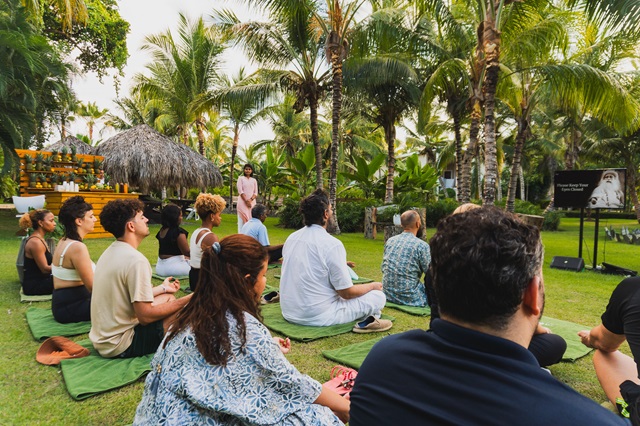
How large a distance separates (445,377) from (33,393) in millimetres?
3336

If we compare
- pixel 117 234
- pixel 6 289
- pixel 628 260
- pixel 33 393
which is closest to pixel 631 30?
pixel 628 260

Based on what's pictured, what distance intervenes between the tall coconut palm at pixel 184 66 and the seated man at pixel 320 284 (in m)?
15.8

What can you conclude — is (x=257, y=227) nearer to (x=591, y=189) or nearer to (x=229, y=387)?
(x=229, y=387)

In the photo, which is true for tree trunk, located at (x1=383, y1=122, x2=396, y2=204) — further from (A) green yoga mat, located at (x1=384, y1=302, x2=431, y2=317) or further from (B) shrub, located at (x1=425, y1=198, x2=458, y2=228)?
(A) green yoga mat, located at (x1=384, y1=302, x2=431, y2=317)

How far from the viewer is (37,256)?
216 inches

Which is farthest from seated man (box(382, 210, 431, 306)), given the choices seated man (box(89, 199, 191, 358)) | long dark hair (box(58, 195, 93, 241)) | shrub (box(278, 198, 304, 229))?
shrub (box(278, 198, 304, 229))

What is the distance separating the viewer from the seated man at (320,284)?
441 centimetres

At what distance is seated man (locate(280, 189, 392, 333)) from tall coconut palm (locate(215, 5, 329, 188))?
9894 mm

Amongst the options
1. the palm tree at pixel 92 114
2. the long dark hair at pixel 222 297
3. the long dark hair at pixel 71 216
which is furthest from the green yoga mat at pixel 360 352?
the palm tree at pixel 92 114

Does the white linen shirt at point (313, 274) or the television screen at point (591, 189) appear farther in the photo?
the television screen at point (591, 189)

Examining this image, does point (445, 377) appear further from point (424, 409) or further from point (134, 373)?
point (134, 373)

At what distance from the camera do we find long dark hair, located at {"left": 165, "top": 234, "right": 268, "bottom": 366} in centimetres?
174

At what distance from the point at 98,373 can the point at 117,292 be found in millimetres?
666

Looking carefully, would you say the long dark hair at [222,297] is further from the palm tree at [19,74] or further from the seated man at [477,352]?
the palm tree at [19,74]
